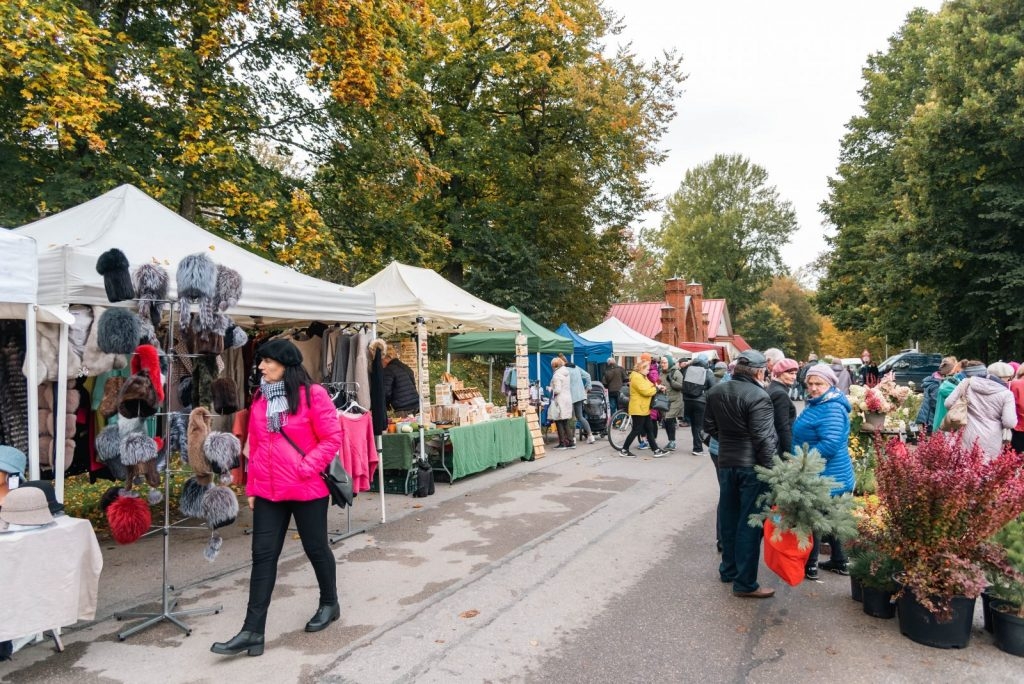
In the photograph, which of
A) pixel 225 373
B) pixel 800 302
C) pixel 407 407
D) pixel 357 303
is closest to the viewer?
pixel 357 303

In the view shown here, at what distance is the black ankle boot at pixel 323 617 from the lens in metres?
4.50

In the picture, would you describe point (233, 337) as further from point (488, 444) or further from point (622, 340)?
point (622, 340)

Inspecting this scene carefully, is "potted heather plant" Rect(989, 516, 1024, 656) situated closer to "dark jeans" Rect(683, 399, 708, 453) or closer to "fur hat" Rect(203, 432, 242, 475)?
"fur hat" Rect(203, 432, 242, 475)

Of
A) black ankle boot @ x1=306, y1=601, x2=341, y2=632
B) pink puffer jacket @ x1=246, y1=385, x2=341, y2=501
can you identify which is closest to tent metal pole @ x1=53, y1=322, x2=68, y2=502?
pink puffer jacket @ x1=246, y1=385, x2=341, y2=501

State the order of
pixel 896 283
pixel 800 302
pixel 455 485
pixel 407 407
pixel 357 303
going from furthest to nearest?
1. pixel 800 302
2. pixel 896 283
3. pixel 455 485
4. pixel 407 407
5. pixel 357 303

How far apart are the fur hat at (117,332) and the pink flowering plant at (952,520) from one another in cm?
537

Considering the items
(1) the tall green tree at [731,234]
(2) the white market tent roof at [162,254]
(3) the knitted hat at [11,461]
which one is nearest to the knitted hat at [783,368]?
(2) the white market tent roof at [162,254]

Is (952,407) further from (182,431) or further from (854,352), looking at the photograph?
(854,352)

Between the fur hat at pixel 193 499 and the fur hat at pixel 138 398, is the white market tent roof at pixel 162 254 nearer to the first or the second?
the fur hat at pixel 138 398

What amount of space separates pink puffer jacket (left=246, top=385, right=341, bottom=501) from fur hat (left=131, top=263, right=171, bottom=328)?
1309 mm

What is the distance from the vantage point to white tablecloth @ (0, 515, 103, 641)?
3.60m

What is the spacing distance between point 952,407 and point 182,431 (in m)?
8.24

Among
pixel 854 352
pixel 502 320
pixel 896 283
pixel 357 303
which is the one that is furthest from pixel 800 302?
pixel 357 303

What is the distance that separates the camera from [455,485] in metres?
9.88
